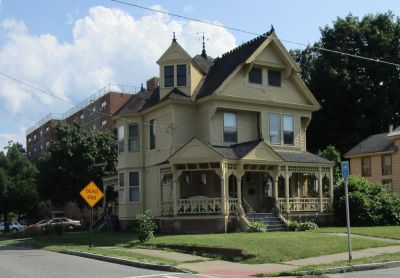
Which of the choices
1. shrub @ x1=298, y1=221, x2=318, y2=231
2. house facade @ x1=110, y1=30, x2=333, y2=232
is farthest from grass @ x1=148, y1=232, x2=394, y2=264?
house facade @ x1=110, y1=30, x2=333, y2=232

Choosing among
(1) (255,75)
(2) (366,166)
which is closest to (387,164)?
(2) (366,166)

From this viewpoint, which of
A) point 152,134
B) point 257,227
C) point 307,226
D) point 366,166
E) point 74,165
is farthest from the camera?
point 366,166

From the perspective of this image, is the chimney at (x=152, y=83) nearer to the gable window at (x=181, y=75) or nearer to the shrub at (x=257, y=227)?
the gable window at (x=181, y=75)

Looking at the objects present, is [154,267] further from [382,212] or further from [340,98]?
[340,98]

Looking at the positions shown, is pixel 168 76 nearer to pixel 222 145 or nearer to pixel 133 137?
pixel 133 137

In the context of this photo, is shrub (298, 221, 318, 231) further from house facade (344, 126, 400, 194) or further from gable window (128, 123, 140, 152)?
house facade (344, 126, 400, 194)

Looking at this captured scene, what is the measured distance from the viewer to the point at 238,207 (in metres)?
28.6

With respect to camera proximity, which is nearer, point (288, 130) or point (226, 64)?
point (226, 64)

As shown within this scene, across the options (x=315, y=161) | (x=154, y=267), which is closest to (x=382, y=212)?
(x=315, y=161)

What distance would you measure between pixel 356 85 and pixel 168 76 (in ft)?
109

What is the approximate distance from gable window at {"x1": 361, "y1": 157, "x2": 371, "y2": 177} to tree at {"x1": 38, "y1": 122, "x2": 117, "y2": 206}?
23.0 meters

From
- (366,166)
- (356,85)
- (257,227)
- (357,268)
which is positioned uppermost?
(356,85)

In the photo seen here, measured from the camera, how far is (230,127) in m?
31.7

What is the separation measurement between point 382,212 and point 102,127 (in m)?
56.8
